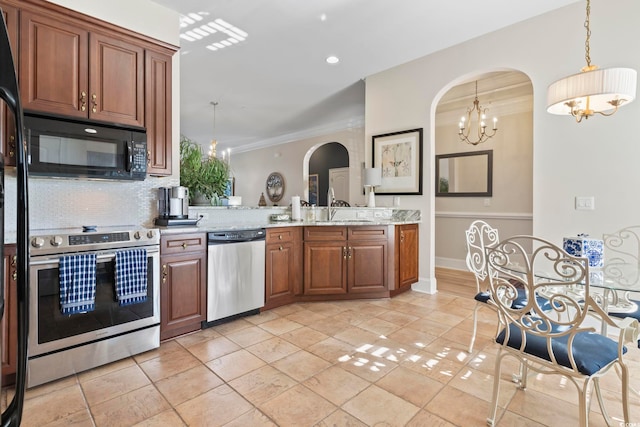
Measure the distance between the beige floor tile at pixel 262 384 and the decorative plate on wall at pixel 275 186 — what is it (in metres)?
6.37

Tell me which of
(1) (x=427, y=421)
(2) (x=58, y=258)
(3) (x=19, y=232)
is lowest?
(1) (x=427, y=421)

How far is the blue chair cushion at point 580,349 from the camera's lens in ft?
4.35

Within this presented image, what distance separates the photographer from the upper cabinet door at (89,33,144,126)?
2.38m

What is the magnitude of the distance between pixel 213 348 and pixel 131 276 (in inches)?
31.0

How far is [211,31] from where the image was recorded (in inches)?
129

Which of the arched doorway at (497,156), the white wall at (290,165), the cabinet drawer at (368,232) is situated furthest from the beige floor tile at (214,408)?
the white wall at (290,165)

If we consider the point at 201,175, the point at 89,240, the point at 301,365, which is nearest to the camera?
the point at 89,240

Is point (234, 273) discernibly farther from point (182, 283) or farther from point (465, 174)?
point (465, 174)

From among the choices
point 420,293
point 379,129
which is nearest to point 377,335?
point 420,293

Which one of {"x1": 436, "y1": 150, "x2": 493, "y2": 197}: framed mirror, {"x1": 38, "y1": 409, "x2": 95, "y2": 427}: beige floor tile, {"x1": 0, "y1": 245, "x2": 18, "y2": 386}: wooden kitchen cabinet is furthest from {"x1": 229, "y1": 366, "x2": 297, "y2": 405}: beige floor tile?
{"x1": 436, "y1": 150, "x2": 493, "y2": 197}: framed mirror

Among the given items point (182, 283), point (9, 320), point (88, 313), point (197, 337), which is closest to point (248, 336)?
point (197, 337)

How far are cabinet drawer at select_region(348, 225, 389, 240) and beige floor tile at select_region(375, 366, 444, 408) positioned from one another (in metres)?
1.62

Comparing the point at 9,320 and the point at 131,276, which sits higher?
the point at 131,276

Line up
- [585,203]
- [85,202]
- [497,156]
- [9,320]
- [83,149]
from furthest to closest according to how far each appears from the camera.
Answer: [497,156] → [585,203] → [85,202] → [83,149] → [9,320]
